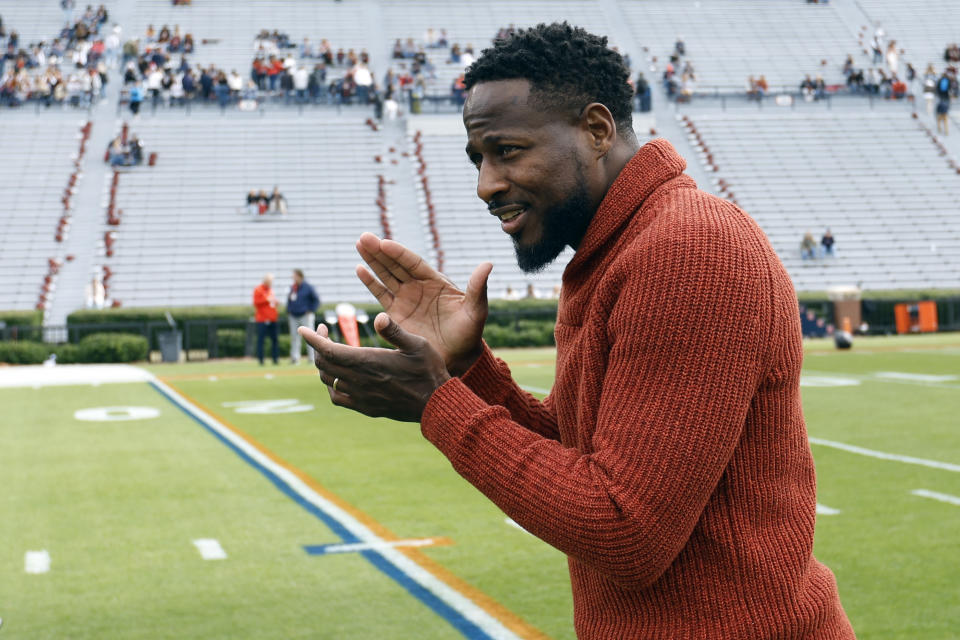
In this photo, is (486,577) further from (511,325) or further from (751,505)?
(511,325)

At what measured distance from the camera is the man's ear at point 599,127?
1994 millimetres

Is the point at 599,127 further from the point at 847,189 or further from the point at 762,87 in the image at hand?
the point at 762,87

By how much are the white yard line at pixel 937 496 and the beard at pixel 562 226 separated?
6.07m

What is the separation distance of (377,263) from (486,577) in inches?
145

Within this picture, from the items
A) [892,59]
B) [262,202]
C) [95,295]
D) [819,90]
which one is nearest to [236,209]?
[262,202]

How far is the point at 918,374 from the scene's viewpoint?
53.7 ft

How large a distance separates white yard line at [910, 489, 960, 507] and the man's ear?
6116 millimetres

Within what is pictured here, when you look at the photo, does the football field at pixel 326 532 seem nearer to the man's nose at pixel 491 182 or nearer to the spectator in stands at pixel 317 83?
the man's nose at pixel 491 182

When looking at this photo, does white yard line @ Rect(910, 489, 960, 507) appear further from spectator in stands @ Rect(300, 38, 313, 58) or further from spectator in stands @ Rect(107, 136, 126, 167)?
spectator in stands @ Rect(300, 38, 313, 58)

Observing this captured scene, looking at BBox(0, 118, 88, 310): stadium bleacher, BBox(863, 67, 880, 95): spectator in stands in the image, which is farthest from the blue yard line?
BBox(863, 67, 880, 95): spectator in stands

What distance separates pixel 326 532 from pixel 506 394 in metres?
4.68

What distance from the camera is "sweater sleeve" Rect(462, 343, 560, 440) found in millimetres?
2281

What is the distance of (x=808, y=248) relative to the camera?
3384 cm

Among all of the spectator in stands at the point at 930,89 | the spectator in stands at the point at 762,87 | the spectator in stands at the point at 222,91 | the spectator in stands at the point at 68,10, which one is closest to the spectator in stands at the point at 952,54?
the spectator in stands at the point at 930,89
